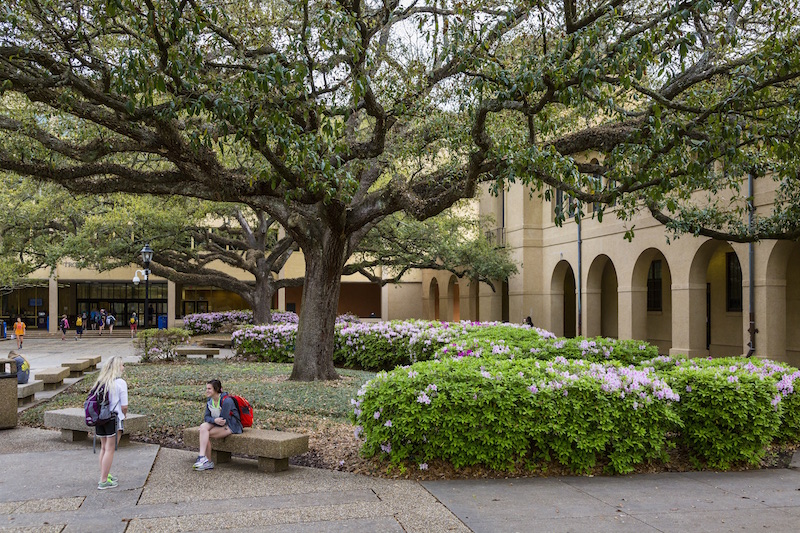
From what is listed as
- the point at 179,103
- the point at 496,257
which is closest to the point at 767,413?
the point at 179,103

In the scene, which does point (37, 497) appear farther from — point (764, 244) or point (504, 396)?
point (764, 244)

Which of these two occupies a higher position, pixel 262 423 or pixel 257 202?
pixel 257 202

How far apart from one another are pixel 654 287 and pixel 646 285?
2.45m

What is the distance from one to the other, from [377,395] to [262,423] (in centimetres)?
297

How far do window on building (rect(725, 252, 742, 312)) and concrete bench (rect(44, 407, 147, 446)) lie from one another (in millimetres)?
20552

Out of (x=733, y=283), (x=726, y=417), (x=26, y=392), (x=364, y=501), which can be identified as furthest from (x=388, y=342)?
(x=733, y=283)

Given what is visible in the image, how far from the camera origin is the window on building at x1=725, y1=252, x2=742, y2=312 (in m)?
23.1

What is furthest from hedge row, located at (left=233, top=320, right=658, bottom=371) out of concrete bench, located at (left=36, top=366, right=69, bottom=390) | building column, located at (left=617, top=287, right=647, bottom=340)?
building column, located at (left=617, top=287, right=647, bottom=340)

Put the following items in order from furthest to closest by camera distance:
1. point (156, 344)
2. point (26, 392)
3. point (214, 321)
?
point (214, 321) < point (156, 344) < point (26, 392)

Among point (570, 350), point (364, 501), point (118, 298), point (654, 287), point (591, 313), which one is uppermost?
point (654, 287)

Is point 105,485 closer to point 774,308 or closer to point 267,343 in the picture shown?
point 267,343

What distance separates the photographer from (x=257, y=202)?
1319cm

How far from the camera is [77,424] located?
30.2 feet

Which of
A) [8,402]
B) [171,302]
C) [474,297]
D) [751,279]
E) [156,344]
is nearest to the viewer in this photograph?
[8,402]
